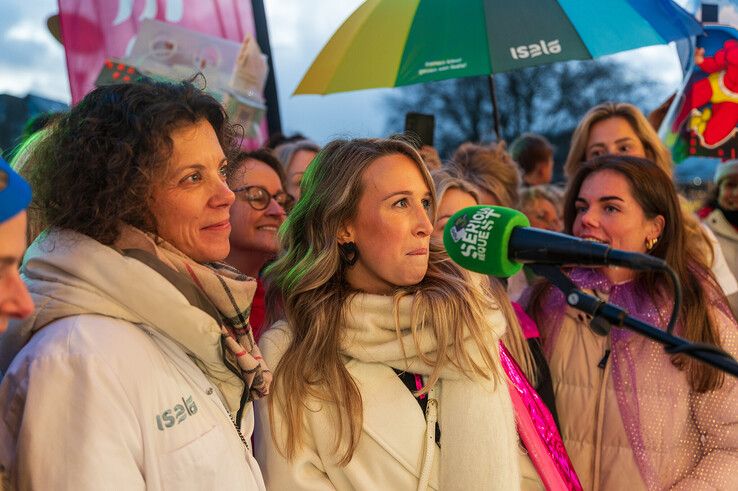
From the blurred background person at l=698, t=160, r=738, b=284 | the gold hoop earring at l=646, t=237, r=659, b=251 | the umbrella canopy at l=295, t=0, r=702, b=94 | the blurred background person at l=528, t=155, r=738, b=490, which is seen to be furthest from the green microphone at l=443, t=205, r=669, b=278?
the blurred background person at l=698, t=160, r=738, b=284

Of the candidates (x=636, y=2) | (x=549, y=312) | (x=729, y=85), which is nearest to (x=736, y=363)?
(x=549, y=312)

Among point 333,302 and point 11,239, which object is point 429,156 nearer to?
point 333,302

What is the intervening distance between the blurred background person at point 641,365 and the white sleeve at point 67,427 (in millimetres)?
2070

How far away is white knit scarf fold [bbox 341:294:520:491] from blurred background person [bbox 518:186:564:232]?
2763mm

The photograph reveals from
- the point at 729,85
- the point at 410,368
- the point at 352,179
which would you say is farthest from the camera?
the point at 729,85

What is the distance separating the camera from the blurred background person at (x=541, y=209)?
18.3ft

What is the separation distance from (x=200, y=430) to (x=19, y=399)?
0.45 meters

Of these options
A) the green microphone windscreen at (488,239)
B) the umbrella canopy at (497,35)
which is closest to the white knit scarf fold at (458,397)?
the green microphone windscreen at (488,239)

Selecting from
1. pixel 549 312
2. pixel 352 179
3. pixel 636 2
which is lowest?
pixel 549 312

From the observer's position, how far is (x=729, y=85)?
475 cm

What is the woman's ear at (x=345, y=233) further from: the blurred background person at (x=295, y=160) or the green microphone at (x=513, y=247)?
the blurred background person at (x=295, y=160)

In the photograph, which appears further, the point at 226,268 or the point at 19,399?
the point at 226,268

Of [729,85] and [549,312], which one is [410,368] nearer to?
[549,312]

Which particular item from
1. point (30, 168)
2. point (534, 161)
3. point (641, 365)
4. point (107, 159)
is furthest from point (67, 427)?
point (534, 161)
